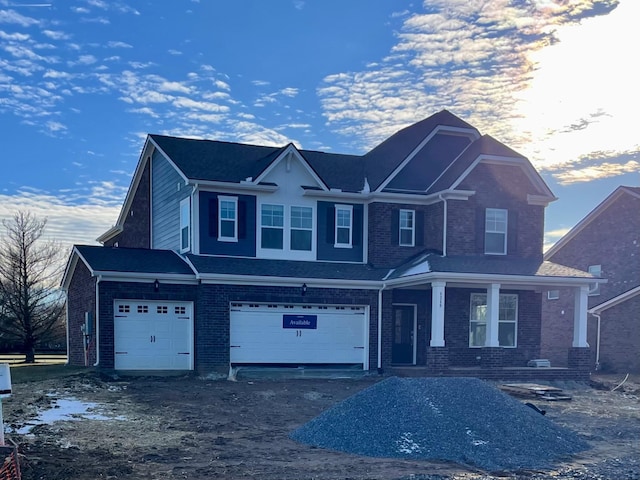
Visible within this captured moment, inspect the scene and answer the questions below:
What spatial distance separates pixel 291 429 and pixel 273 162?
10291mm

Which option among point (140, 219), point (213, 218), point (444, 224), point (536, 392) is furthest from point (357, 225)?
point (140, 219)

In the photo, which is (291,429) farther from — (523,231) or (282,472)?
(523,231)

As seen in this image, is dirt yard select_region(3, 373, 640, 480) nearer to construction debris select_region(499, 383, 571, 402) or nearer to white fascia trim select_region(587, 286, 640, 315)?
construction debris select_region(499, 383, 571, 402)

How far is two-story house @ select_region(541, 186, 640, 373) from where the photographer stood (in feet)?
75.3

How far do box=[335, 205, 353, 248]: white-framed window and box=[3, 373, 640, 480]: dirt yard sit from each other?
18.0 feet

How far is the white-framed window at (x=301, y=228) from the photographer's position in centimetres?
1991

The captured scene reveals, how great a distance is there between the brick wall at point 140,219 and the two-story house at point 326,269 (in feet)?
4.64

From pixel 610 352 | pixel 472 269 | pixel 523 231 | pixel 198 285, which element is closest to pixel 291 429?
pixel 198 285

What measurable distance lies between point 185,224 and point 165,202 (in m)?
2.59

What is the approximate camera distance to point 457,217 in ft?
65.2

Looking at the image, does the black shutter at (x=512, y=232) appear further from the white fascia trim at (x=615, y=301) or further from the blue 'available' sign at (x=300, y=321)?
the blue 'available' sign at (x=300, y=321)

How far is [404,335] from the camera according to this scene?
68.3 ft

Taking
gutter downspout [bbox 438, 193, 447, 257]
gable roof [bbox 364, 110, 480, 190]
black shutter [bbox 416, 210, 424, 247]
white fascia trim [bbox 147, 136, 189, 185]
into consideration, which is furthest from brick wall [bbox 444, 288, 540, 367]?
white fascia trim [bbox 147, 136, 189, 185]

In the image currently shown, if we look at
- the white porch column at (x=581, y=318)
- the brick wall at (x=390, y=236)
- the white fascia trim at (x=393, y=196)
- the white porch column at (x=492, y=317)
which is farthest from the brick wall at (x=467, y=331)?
the white fascia trim at (x=393, y=196)
